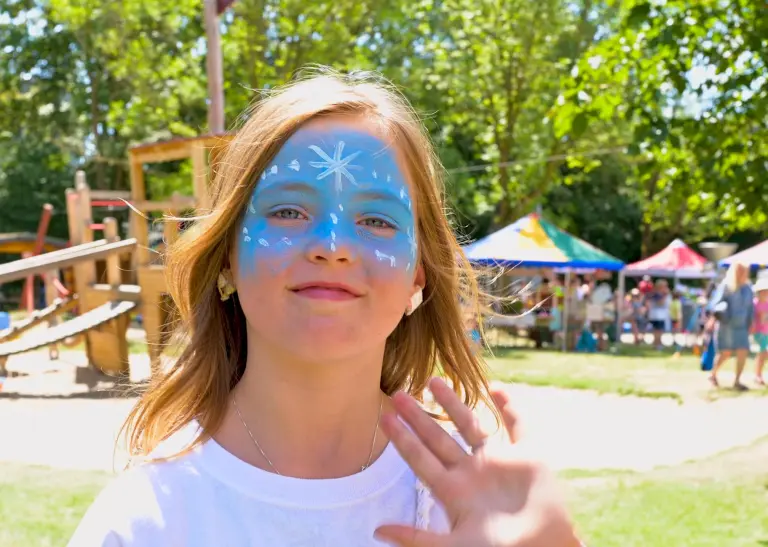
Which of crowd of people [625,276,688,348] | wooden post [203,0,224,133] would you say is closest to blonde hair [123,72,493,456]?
wooden post [203,0,224,133]

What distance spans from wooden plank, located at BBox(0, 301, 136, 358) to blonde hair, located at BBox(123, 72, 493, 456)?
7955 mm

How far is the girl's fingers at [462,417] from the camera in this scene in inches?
48.0

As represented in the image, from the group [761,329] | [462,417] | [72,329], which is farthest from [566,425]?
[462,417]

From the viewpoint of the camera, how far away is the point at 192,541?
1.43 metres

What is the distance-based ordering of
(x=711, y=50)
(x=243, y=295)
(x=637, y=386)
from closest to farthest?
1. (x=243, y=295)
2. (x=711, y=50)
3. (x=637, y=386)

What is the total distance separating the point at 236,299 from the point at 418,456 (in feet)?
2.80

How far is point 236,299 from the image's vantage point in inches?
76.3

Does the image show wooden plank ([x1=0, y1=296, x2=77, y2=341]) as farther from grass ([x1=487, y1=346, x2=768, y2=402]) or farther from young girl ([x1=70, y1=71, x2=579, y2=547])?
young girl ([x1=70, y1=71, x2=579, y2=547])

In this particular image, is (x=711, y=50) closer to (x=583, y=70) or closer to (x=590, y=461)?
(x=583, y=70)

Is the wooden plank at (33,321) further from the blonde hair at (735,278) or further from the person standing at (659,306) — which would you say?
the person standing at (659,306)

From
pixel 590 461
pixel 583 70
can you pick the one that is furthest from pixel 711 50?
pixel 590 461

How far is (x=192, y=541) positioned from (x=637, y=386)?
10.0 meters

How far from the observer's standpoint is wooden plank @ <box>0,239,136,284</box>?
7.00m

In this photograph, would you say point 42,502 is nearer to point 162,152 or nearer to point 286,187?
point 286,187
